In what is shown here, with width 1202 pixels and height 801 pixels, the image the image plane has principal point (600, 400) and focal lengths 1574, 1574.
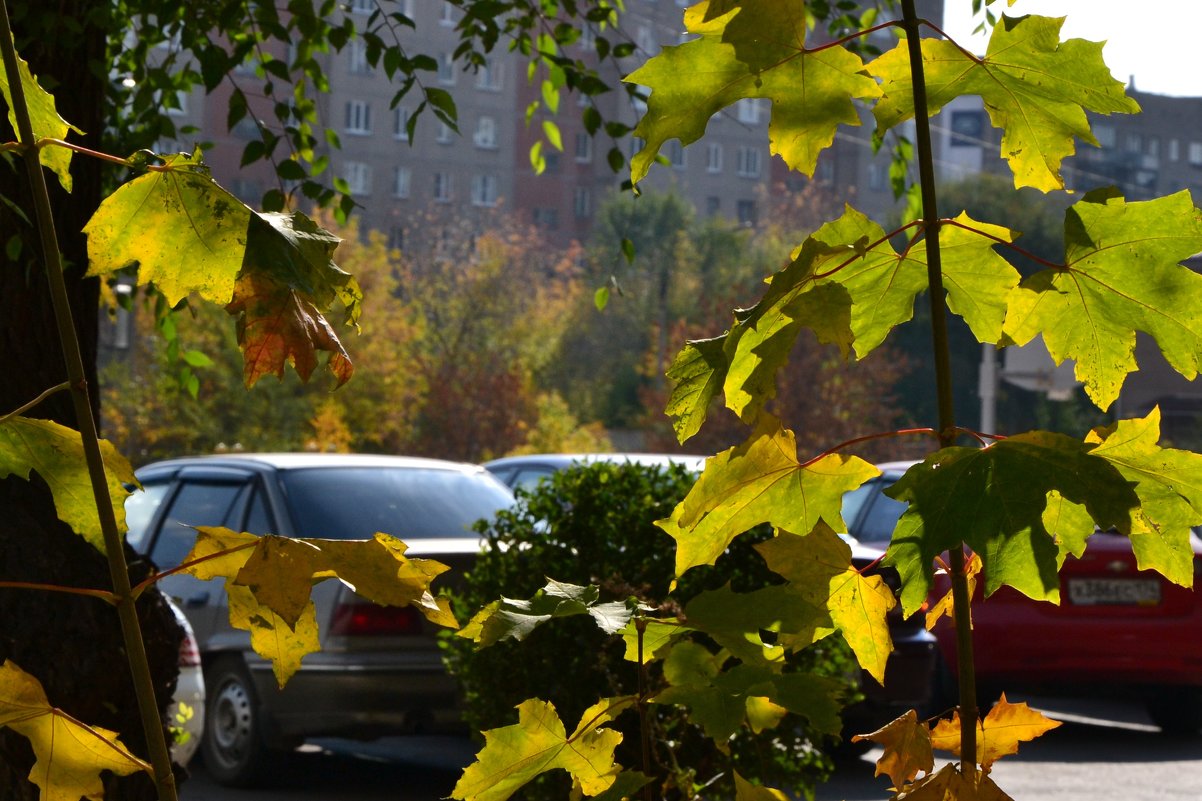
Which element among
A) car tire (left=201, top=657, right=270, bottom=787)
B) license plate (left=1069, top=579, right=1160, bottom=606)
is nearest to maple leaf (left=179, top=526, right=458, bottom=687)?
car tire (left=201, top=657, right=270, bottom=787)

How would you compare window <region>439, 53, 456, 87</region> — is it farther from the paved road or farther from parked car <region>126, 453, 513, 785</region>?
parked car <region>126, 453, 513, 785</region>

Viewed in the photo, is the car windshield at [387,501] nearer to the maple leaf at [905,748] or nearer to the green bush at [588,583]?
the green bush at [588,583]

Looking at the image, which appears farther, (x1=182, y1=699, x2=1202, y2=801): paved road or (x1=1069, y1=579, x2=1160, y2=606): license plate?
(x1=1069, y1=579, x2=1160, y2=606): license plate

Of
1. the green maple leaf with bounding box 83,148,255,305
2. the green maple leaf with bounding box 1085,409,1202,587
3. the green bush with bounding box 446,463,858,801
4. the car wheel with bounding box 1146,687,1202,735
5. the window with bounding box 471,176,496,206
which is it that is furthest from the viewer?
the window with bounding box 471,176,496,206

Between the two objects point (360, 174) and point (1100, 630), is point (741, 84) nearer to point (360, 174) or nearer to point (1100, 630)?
point (1100, 630)

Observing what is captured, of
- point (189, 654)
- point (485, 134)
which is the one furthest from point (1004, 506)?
point (485, 134)

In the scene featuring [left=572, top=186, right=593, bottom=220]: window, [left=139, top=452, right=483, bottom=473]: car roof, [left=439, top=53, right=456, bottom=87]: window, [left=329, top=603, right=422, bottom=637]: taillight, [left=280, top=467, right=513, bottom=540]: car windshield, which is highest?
[left=439, top=53, right=456, bottom=87]: window

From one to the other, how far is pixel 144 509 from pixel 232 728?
1.85 meters

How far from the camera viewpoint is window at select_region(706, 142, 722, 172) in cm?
7869

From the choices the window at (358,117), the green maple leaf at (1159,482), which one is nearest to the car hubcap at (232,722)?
→ the green maple leaf at (1159,482)

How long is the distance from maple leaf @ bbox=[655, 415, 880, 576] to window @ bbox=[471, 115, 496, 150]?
231 feet

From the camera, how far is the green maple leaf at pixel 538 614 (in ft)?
4.23

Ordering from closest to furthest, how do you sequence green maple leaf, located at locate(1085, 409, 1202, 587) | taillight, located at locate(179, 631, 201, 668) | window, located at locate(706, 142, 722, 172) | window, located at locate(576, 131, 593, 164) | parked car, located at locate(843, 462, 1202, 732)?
1. green maple leaf, located at locate(1085, 409, 1202, 587)
2. taillight, located at locate(179, 631, 201, 668)
3. parked car, located at locate(843, 462, 1202, 732)
4. window, located at locate(576, 131, 593, 164)
5. window, located at locate(706, 142, 722, 172)

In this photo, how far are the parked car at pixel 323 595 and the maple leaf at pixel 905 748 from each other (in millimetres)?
5404
